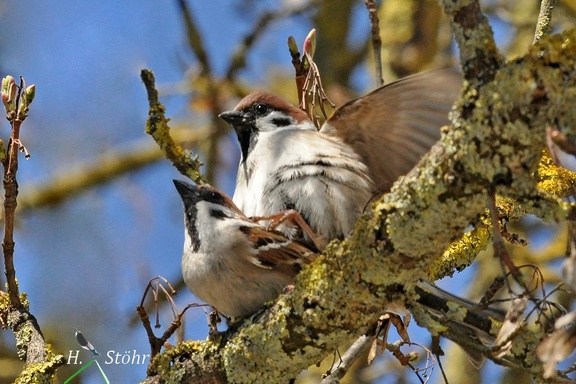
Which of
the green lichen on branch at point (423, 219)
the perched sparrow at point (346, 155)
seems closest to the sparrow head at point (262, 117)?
the perched sparrow at point (346, 155)

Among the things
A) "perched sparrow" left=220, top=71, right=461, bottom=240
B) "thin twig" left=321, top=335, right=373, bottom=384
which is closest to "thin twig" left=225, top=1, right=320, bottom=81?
"perched sparrow" left=220, top=71, right=461, bottom=240

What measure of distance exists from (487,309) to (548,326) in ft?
1.22

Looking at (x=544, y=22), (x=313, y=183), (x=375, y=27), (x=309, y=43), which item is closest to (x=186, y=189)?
(x=313, y=183)

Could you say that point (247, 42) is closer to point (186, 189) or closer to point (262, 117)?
point (262, 117)

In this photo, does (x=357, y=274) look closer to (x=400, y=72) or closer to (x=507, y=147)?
(x=507, y=147)

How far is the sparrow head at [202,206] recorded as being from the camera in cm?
332

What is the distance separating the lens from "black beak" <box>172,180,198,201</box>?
3.46 metres

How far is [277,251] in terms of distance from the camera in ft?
10.1

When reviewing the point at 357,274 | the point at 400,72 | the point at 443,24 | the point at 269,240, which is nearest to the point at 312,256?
the point at 269,240

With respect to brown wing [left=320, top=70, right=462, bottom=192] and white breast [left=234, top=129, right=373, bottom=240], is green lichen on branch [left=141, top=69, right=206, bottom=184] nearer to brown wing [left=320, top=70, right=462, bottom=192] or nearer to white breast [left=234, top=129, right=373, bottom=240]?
white breast [left=234, top=129, right=373, bottom=240]

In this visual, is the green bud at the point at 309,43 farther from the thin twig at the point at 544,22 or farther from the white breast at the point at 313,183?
the thin twig at the point at 544,22

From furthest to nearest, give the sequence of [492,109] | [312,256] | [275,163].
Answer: [275,163] < [312,256] < [492,109]

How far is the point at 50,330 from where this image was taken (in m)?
4.72

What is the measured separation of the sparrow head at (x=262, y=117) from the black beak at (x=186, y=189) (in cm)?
49
